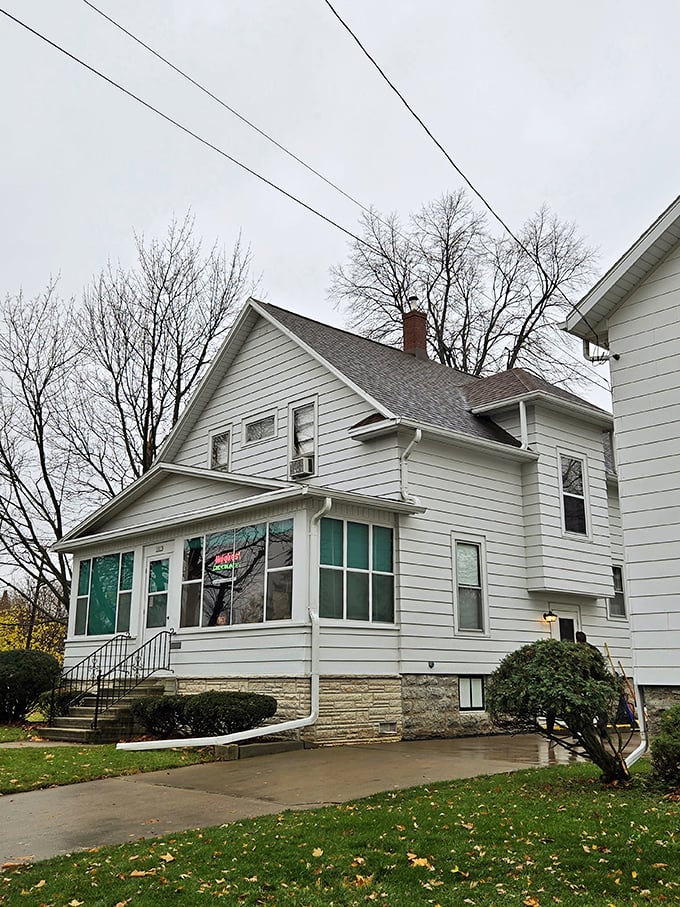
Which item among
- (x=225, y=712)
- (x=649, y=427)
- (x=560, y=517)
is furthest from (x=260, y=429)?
(x=649, y=427)

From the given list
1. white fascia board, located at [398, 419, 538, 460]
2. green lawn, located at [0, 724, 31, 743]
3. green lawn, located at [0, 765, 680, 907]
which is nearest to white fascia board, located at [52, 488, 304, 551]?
white fascia board, located at [398, 419, 538, 460]

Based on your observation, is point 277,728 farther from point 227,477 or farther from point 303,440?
point 303,440

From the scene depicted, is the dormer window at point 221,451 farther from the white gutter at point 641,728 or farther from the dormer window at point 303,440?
the white gutter at point 641,728

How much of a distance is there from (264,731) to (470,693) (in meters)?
4.80

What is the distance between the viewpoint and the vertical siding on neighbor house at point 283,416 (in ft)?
52.8

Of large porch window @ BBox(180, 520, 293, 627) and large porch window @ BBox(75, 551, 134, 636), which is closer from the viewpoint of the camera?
large porch window @ BBox(180, 520, 293, 627)

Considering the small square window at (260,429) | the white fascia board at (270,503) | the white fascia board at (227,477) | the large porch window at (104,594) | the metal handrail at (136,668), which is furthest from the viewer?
the small square window at (260,429)

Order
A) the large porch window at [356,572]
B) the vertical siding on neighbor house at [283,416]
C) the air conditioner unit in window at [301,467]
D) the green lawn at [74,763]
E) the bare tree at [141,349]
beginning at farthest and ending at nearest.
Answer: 1. the bare tree at [141,349]
2. the air conditioner unit in window at [301,467]
3. the vertical siding on neighbor house at [283,416]
4. the large porch window at [356,572]
5. the green lawn at [74,763]

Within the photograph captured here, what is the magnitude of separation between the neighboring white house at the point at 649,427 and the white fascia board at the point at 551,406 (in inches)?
235

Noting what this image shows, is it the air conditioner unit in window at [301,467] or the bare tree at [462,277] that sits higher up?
the bare tree at [462,277]

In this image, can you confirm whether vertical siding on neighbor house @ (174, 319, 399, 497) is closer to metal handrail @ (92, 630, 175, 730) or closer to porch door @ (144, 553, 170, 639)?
porch door @ (144, 553, 170, 639)

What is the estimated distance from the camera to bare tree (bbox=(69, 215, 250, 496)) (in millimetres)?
25594

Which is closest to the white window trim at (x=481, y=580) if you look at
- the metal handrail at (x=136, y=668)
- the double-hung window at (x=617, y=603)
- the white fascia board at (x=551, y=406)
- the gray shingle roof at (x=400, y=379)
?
the gray shingle roof at (x=400, y=379)

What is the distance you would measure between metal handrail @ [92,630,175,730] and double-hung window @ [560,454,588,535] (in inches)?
331
